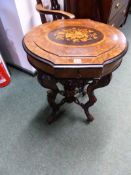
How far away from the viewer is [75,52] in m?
1.00

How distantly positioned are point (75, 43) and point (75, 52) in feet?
0.38

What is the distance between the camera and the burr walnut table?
935mm

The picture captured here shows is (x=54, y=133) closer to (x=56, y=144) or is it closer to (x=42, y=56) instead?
(x=56, y=144)

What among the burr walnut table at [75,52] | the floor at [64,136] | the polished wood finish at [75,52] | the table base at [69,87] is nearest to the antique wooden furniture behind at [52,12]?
the burr walnut table at [75,52]

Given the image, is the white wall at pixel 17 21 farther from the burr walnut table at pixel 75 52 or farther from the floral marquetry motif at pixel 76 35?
the floral marquetry motif at pixel 76 35

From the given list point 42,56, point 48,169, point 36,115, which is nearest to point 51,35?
point 42,56

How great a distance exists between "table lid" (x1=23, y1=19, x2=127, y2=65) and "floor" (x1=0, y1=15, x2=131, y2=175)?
729 mm

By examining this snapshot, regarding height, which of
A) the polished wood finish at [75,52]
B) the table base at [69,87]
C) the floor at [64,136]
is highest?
the polished wood finish at [75,52]

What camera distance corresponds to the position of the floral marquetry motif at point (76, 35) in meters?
1.11

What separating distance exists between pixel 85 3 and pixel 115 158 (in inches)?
65.1

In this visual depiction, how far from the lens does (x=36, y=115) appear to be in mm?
1573

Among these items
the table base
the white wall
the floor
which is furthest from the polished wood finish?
the floor

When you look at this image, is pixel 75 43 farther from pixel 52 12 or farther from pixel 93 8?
pixel 93 8

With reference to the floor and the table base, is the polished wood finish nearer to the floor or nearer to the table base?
the table base
